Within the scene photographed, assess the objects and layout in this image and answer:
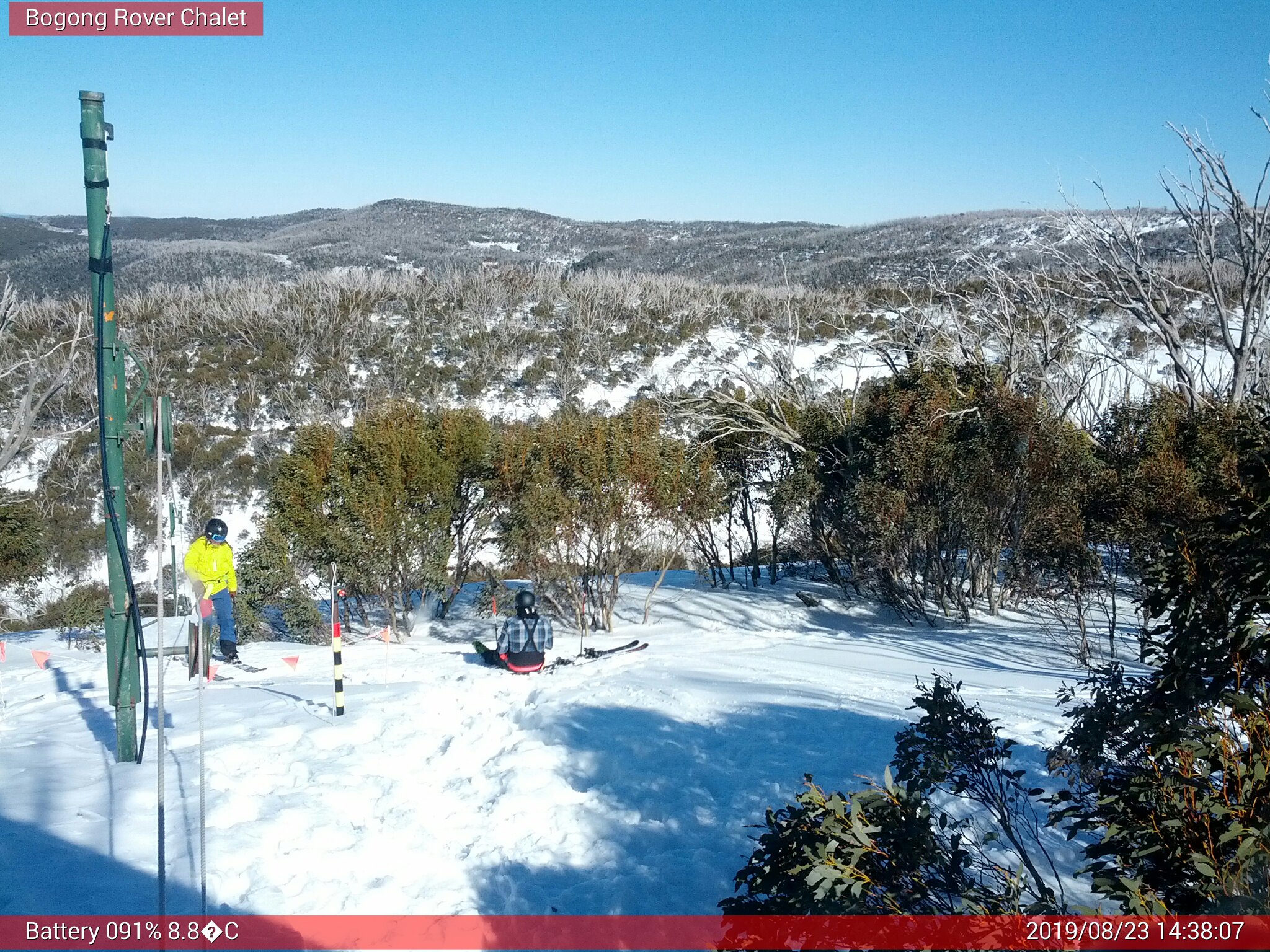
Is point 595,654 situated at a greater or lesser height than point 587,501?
lesser

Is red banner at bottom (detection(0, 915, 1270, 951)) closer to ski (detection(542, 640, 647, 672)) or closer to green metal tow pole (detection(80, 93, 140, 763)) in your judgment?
green metal tow pole (detection(80, 93, 140, 763))

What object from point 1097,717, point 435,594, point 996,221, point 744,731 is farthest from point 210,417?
point 996,221

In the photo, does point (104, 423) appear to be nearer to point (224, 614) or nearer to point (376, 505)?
point (224, 614)

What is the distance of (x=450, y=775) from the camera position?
6121 mm

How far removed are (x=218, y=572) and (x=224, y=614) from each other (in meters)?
0.55

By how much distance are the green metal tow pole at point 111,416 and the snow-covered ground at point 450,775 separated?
551 millimetres

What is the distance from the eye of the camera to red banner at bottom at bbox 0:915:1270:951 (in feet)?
6.96

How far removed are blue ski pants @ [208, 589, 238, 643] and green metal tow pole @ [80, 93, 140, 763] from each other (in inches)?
145

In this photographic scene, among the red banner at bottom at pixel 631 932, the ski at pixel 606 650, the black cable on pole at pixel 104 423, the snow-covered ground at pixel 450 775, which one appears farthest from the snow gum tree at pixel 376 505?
the red banner at bottom at pixel 631 932

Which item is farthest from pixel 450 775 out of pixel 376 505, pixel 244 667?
pixel 376 505

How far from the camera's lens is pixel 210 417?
91.4 ft

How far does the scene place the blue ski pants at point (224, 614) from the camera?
9369mm

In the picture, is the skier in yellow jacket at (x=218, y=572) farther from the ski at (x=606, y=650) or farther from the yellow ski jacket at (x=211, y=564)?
the ski at (x=606, y=650)

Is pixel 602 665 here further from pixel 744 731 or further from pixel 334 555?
pixel 334 555
